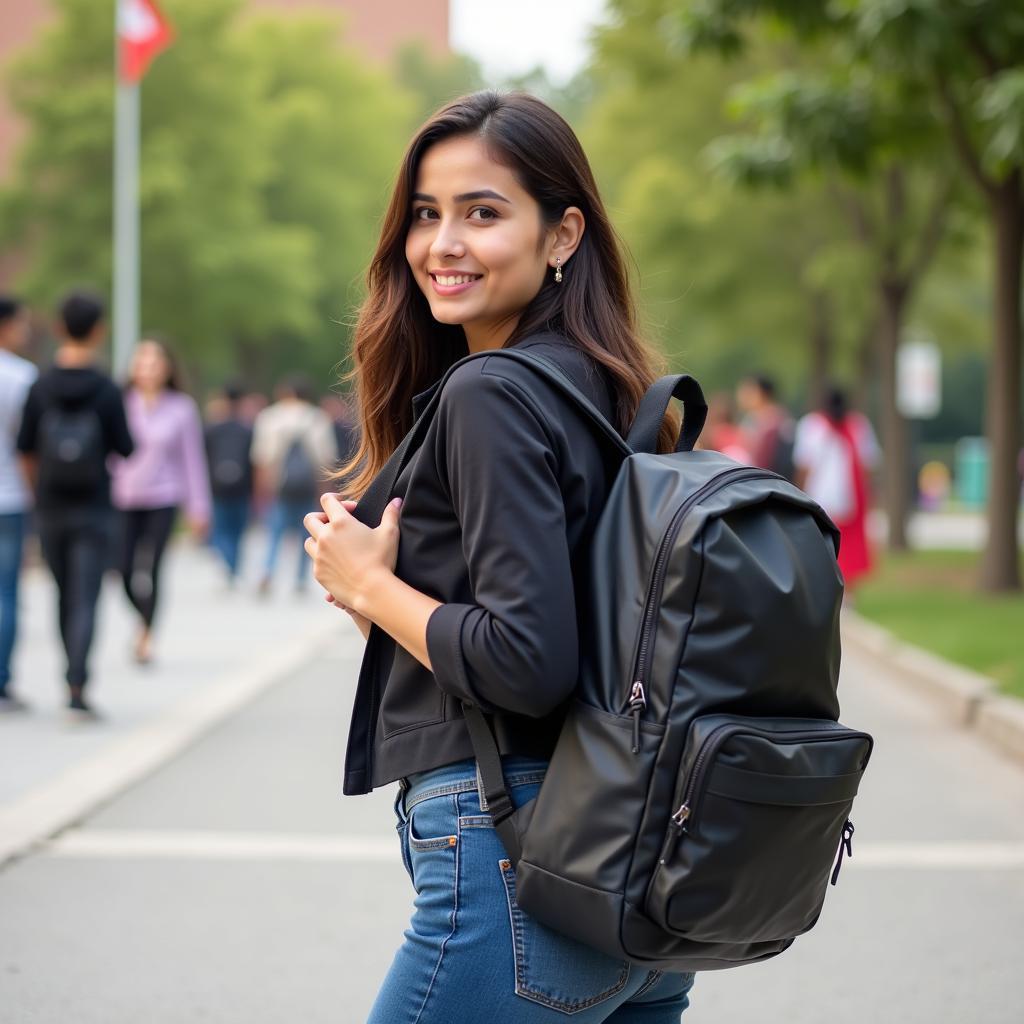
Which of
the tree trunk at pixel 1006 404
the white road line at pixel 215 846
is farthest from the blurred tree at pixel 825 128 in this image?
the white road line at pixel 215 846

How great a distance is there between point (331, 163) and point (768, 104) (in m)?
36.9

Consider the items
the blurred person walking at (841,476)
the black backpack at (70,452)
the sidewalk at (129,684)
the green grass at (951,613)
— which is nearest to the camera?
the sidewalk at (129,684)

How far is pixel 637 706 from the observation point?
1.95 metres

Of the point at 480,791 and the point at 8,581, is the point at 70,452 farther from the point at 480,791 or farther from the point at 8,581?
the point at 480,791

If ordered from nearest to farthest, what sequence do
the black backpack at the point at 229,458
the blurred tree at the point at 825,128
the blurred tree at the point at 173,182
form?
1. the blurred tree at the point at 825,128
2. the black backpack at the point at 229,458
3. the blurred tree at the point at 173,182

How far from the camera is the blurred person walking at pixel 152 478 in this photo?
10.7 m

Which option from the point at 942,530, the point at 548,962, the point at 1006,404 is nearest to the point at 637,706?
the point at 548,962

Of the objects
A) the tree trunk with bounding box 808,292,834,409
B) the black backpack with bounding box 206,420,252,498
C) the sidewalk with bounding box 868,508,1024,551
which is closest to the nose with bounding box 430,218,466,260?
the black backpack with bounding box 206,420,252,498

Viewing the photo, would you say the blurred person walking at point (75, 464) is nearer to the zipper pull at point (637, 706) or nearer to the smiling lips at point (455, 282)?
the smiling lips at point (455, 282)

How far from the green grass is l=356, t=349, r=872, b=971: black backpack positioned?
728cm

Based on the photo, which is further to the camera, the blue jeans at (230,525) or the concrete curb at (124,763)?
the blue jeans at (230,525)

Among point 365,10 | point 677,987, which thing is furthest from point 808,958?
point 365,10

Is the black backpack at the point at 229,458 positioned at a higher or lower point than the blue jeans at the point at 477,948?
lower

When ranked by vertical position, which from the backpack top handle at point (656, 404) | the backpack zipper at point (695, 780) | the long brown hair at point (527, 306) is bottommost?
the backpack zipper at point (695, 780)
